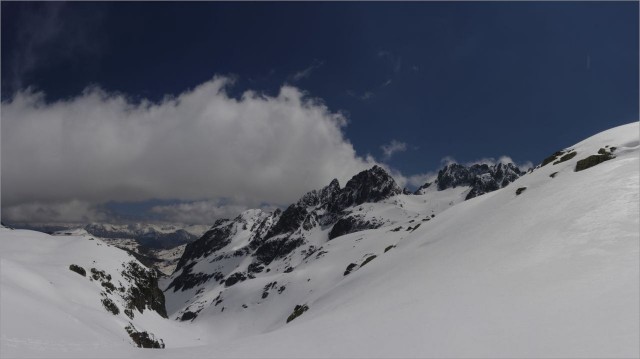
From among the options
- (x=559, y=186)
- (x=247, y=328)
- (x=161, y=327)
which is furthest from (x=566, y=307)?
(x=247, y=328)

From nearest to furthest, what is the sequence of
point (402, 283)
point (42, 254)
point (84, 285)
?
point (402, 283), point (84, 285), point (42, 254)

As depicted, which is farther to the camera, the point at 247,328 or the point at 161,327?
the point at 247,328

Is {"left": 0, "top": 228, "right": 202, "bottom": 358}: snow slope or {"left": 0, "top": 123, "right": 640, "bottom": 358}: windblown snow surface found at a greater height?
{"left": 0, "top": 228, "right": 202, "bottom": 358}: snow slope

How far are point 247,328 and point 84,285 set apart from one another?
76.7 m

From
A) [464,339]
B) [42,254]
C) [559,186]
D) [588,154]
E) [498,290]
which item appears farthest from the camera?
[42,254]

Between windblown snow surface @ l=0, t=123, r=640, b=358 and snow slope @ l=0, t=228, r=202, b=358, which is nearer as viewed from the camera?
windblown snow surface @ l=0, t=123, r=640, b=358

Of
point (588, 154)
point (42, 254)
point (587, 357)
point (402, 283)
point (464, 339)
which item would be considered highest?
point (42, 254)

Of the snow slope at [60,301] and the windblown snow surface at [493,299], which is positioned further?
the snow slope at [60,301]

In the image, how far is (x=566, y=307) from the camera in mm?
13266

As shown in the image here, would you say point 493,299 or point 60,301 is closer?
point 493,299

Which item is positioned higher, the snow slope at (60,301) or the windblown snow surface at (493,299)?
the snow slope at (60,301)

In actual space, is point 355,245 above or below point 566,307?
above

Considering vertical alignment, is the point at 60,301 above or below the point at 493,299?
above

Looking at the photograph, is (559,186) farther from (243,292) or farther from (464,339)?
(243,292)
